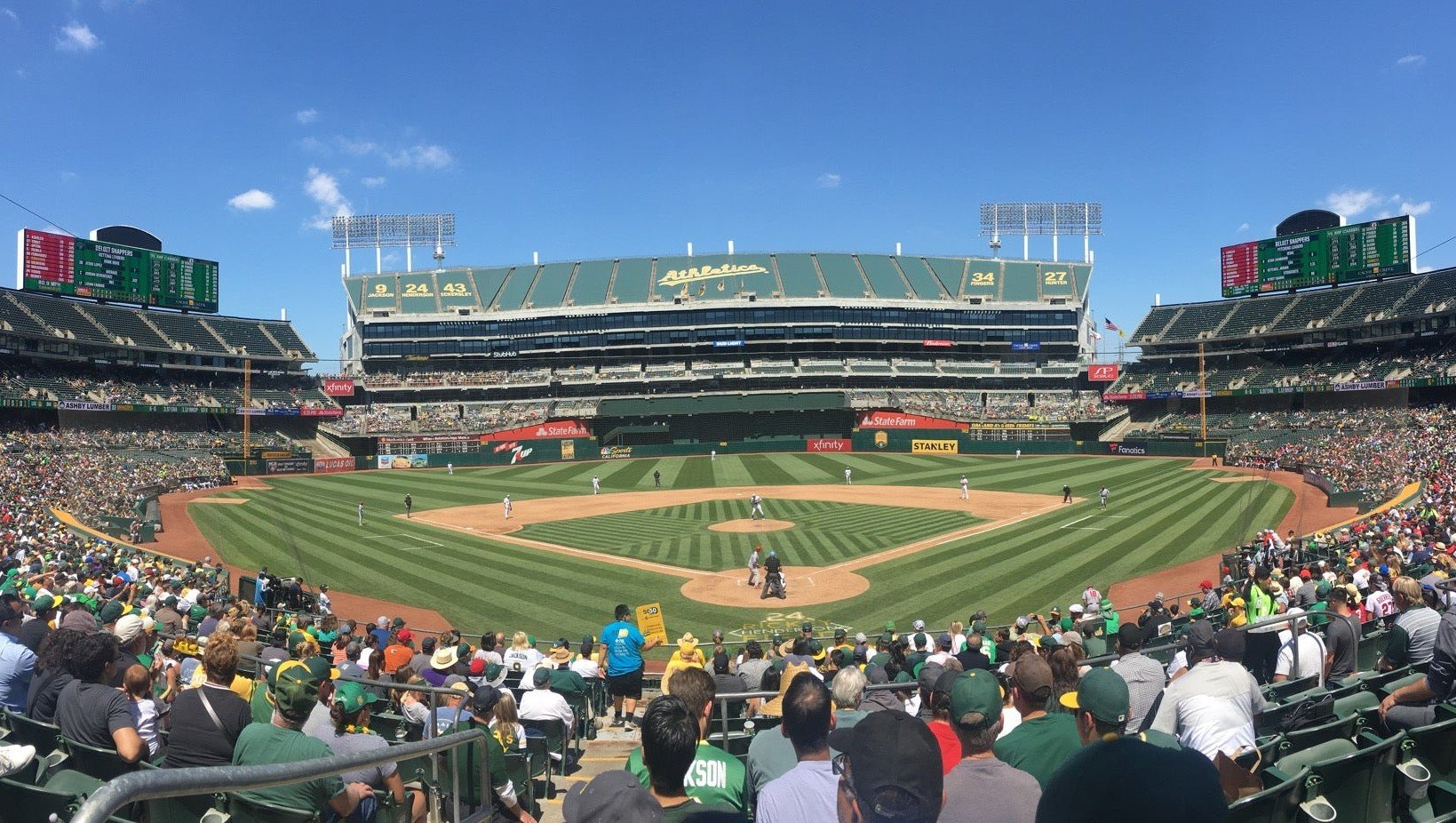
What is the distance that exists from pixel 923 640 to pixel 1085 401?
81.5 m

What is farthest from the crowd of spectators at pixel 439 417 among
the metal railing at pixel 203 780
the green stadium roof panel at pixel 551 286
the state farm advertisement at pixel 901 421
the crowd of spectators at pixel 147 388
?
the metal railing at pixel 203 780

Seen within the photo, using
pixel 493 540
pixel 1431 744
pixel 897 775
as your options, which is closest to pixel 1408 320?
pixel 493 540

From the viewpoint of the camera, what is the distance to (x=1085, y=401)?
3410 inches

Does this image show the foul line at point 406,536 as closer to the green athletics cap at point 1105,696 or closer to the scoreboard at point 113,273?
the green athletics cap at point 1105,696

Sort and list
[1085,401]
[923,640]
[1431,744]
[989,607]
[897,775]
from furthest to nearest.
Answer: [1085,401] < [989,607] < [923,640] < [1431,744] < [897,775]

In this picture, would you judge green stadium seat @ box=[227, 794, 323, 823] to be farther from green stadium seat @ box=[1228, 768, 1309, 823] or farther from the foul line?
the foul line

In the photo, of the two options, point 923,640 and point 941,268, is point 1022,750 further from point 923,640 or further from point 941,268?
point 941,268

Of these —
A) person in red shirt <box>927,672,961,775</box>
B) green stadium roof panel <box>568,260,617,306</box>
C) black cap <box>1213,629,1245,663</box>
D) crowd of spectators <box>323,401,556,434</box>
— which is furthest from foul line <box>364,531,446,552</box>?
green stadium roof panel <box>568,260,617,306</box>

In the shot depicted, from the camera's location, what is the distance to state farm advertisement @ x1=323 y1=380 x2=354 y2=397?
85.8 m

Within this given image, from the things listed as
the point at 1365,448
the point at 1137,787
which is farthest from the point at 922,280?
the point at 1137,787

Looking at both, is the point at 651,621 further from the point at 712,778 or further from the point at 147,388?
the point at 147,388

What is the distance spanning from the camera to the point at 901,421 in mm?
80438

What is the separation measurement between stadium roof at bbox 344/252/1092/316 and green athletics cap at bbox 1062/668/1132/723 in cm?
8872

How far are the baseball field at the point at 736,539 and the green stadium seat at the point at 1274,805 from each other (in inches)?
631
